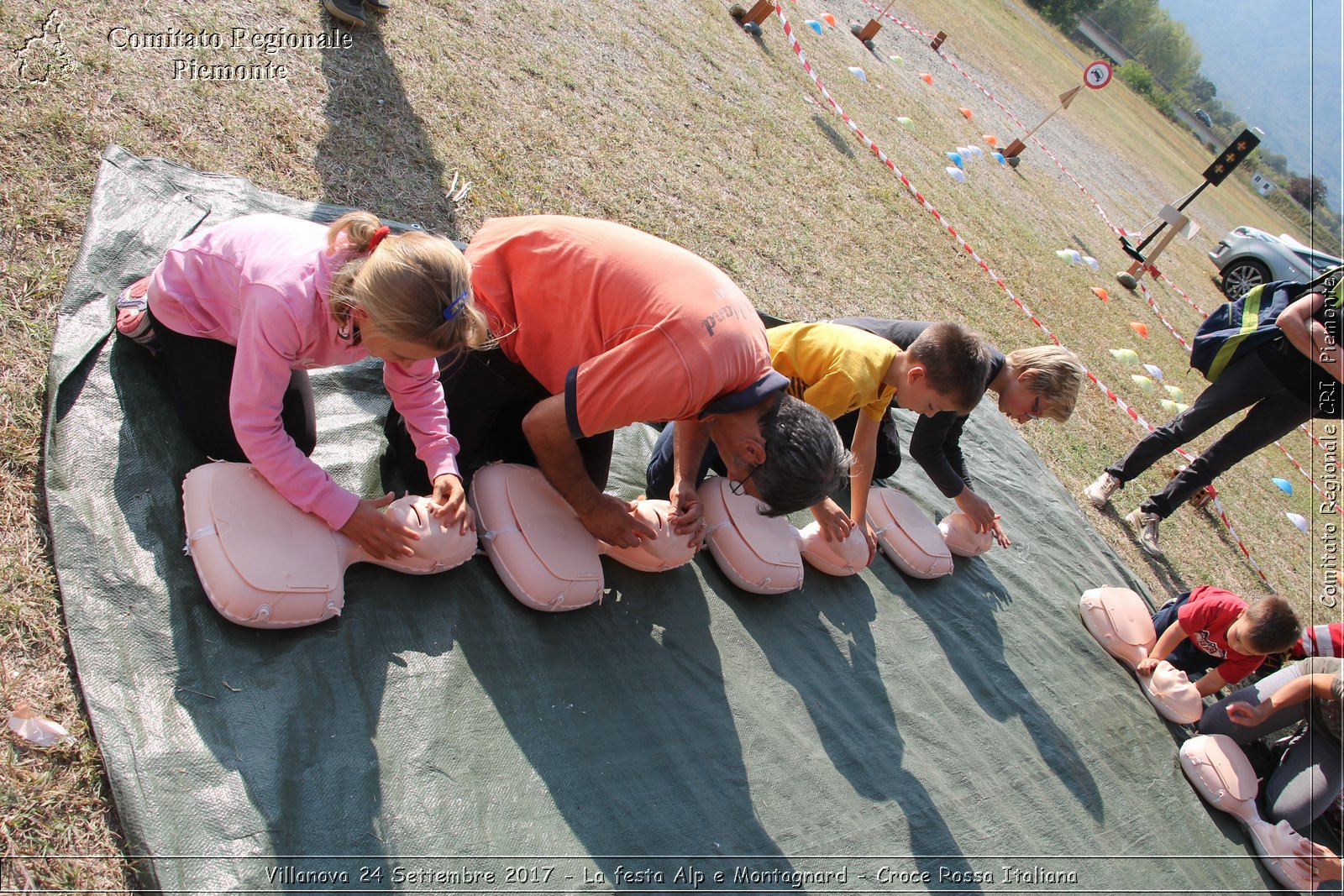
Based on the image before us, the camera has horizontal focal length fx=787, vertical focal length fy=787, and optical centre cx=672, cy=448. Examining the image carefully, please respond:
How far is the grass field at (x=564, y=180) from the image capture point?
74.7 inches

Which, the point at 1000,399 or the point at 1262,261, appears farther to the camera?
the point at 1262,261

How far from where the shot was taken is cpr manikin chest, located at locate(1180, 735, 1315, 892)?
2.67m

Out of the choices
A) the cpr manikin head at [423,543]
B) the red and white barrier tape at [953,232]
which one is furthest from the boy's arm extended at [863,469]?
the red and white barrier tape at [953,232]

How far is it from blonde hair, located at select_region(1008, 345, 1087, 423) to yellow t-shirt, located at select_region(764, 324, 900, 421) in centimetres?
57

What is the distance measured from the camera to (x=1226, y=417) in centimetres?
378

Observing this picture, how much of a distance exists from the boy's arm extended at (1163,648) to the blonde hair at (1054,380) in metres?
1.00

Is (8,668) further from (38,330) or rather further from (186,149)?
(186,149)

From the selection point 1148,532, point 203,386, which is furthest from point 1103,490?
point 203,386

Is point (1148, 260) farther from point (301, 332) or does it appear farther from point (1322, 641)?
point (301, 332)

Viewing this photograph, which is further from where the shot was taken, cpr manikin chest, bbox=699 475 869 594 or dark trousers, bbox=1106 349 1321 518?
dark trousers, bbox=1106 349 1321 518

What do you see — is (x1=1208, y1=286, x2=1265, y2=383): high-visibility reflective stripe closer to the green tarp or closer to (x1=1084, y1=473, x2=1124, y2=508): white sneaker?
(x1=1084, y1=473, x2=1124, y2=508): white sneaker

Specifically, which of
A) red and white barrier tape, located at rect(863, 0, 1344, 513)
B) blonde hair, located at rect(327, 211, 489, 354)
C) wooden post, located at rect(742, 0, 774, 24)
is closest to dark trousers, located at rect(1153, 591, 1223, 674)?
blonde hair, located at rect(327, 211, 489, 354)

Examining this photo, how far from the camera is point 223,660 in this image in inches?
69.2

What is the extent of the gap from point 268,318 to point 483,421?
77cm
